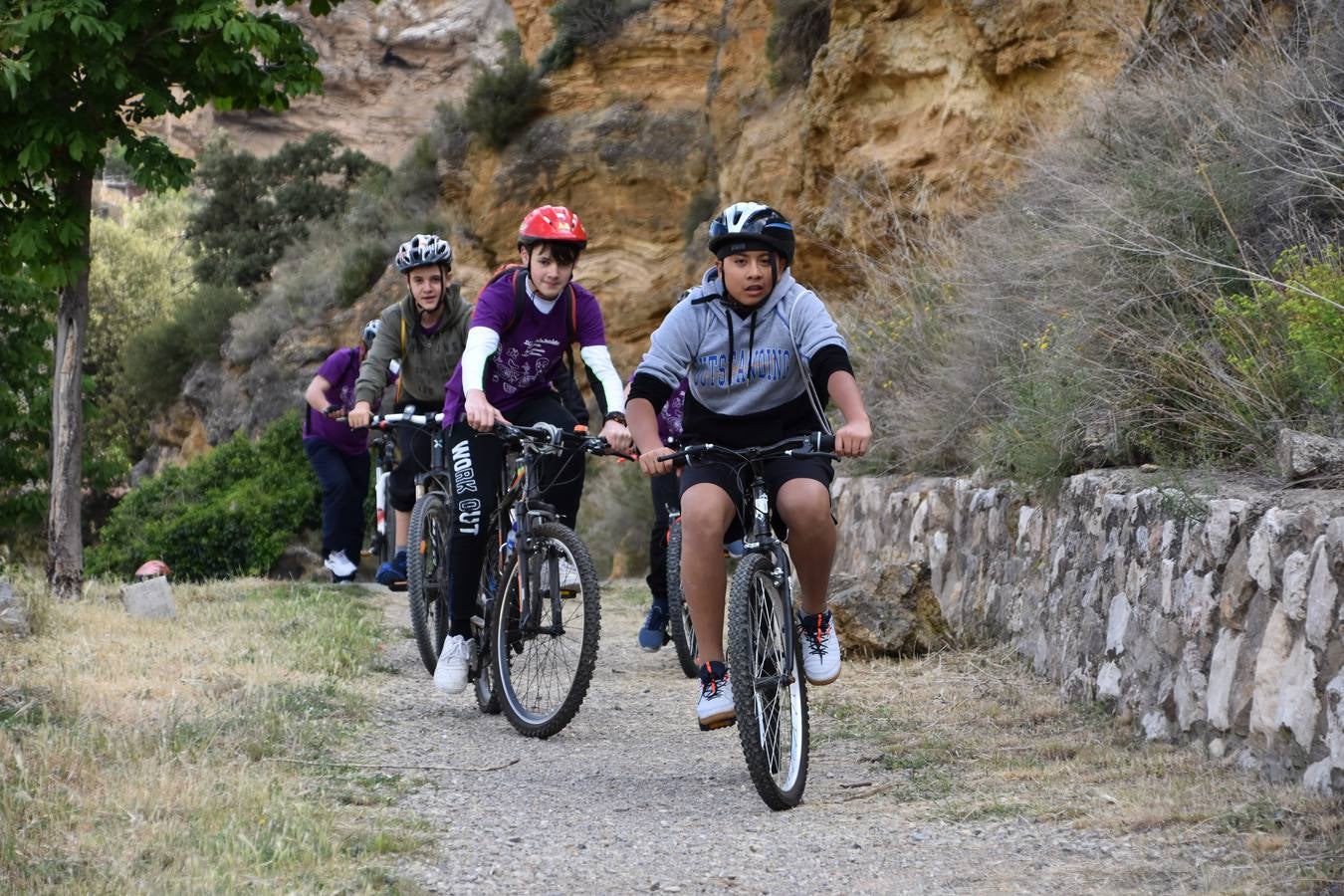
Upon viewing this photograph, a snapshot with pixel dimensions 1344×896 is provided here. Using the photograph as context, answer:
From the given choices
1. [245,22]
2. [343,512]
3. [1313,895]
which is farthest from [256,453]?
[1313,895]

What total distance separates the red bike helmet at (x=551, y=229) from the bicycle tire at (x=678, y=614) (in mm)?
1930

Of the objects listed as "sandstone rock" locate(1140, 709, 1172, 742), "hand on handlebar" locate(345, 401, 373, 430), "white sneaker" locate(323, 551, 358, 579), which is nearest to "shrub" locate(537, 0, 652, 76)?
"white sneaker" locate(323, 551, 358, 579)

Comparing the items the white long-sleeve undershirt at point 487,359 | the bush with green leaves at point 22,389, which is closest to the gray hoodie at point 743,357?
the white long-sleeve undershirt at point 487,359

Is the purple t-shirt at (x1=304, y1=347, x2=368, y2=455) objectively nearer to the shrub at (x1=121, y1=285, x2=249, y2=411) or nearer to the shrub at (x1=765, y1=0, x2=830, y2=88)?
the shrub at (x1=765, y1=0, x2=830, y2=88)

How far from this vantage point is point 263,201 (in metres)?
42.9

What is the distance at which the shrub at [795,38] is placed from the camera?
18.8 metres

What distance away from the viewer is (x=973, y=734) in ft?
20.3

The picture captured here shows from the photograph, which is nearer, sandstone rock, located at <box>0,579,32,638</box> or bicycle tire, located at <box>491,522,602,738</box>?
bicycle tire, located at <box>491,522,602,738</box>

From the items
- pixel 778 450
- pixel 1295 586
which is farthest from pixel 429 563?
pixel 1295 586

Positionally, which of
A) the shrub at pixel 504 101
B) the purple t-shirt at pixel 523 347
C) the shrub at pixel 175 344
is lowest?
the purple t-shirt at pixel 523 347

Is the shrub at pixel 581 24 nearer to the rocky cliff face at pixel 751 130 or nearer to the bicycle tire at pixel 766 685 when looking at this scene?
the rocky cliff face at pixel 751 130

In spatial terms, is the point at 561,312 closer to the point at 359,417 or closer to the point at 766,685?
the point at 359,417

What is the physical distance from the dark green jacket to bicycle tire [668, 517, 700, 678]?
1657 mm

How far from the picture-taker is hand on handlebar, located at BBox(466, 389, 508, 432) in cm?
636
